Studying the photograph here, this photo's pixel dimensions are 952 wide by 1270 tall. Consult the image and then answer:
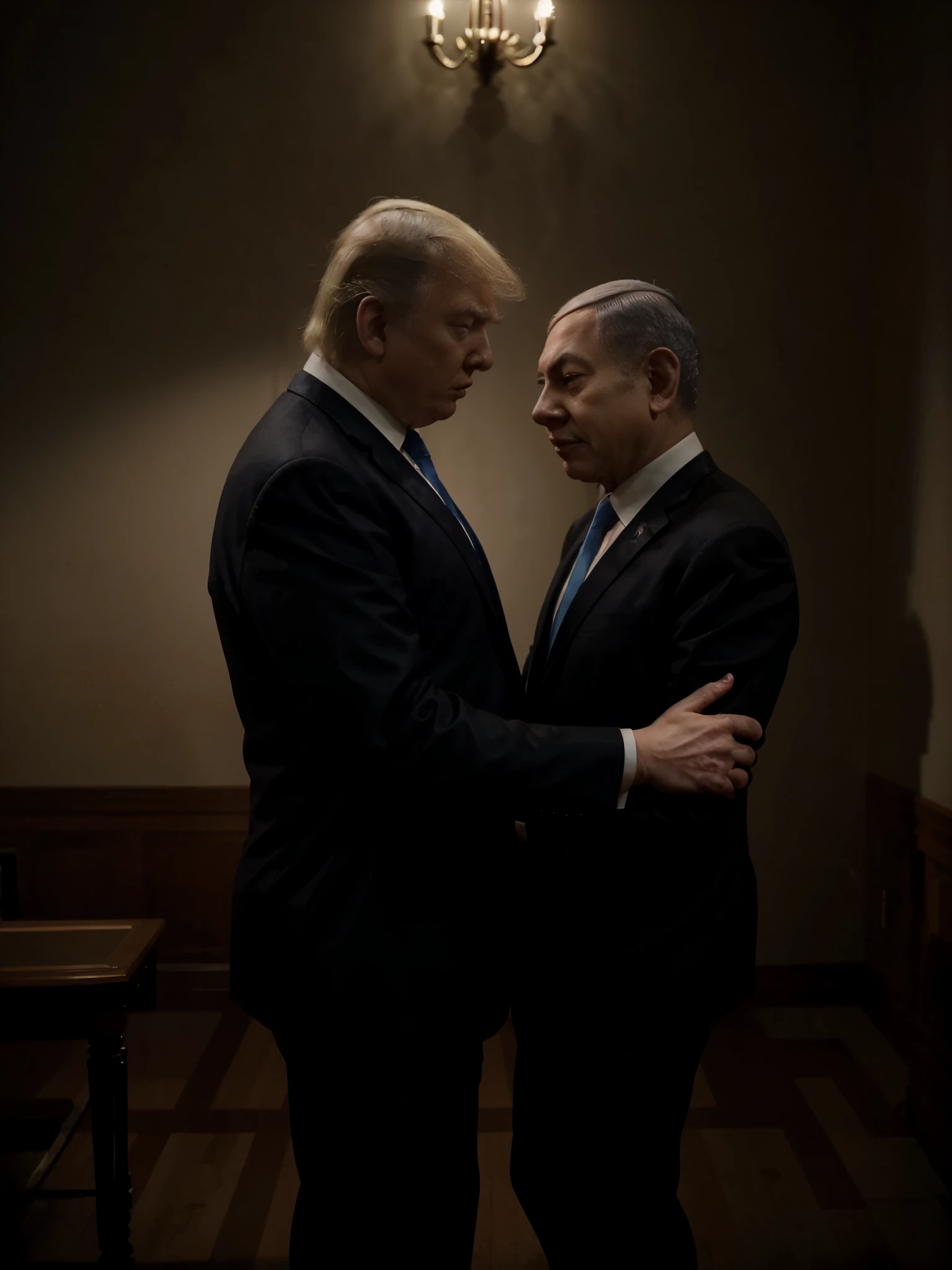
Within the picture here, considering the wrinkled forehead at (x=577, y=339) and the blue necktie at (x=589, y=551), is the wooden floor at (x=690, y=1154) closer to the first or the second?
the blue necktie at (x=589, y=551)

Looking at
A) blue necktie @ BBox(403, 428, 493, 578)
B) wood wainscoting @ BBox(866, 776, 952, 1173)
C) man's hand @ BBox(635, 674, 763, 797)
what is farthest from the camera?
wood wainscoting @ BBox(866, 776, 952, 1173)

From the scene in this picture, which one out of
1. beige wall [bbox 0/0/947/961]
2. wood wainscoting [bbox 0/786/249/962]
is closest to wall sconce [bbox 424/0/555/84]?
beige wall [bbox 0/0/947/961]

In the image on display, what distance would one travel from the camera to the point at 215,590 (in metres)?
1.53

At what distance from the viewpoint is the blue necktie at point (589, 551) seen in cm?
192

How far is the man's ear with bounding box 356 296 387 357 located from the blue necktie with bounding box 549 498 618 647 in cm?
56

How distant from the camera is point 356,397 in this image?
5.17ft

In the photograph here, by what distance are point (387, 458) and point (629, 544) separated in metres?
0.46

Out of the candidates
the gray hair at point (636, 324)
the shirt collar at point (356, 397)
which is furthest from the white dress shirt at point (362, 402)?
the gray hair at point (636, 324)

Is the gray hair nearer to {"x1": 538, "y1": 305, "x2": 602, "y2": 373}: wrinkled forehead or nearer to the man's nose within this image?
{"x1": 538, "y1": 305, "x2": 602, "y2": 373}: wrinkled forehead

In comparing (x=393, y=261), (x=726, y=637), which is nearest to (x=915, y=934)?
(x=726, y=637)

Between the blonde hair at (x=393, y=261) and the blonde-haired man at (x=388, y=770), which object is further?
the blonde hair at (x=393, y=261)

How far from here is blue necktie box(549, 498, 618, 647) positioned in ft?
6.29

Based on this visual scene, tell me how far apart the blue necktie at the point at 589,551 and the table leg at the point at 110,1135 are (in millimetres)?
1142

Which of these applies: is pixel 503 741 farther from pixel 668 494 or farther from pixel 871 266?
pixel 871 266
